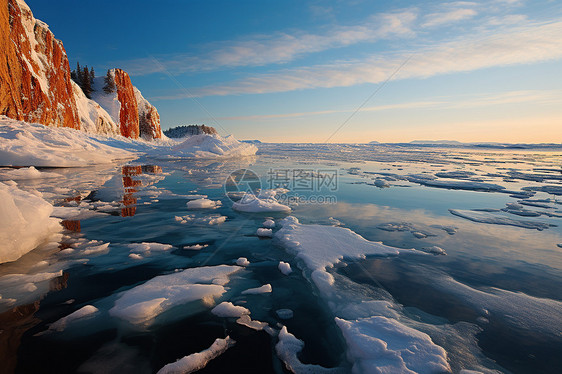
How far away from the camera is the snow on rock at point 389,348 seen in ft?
6.79

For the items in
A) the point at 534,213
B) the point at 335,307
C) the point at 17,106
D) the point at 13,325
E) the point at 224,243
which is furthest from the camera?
the point at 17,106

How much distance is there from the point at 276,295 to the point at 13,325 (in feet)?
8.24

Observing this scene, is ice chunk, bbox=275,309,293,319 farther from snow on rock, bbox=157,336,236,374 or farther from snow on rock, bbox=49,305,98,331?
snow on rock, bbox=49,305,98,331

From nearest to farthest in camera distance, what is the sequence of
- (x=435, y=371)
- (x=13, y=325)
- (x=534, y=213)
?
(x=435, y=371)
(x=13, y=325)
(x=534, y=213)

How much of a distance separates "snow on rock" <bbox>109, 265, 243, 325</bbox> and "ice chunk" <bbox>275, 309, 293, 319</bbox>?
2.49 feet

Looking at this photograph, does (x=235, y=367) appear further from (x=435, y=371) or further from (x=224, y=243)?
(x=224, y=243)

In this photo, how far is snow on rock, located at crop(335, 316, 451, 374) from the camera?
6.79ft

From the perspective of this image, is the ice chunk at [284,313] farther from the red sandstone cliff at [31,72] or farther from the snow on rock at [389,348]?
the red sandstone cliff at [31,72]

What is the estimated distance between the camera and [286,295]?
3209 millimetres

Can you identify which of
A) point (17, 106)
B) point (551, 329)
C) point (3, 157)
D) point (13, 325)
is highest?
point (17, 106)

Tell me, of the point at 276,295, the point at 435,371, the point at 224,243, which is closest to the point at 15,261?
the point at 224,243

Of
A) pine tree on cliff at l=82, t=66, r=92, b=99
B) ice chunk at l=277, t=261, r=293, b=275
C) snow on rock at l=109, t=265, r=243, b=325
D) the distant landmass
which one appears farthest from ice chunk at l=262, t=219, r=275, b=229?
the distant landmass

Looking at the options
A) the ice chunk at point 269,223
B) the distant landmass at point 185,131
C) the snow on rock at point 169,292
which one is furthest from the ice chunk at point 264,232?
the distant landmass at point 185,131

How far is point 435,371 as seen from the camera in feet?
6.71
